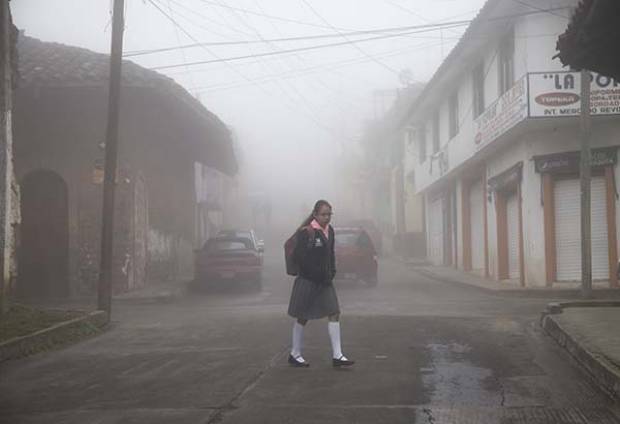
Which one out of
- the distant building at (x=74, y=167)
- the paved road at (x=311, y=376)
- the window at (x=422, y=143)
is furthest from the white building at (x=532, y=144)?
the window at (x=422, y=143)

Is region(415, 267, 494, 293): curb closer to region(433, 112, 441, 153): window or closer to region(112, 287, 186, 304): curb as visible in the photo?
region(433, 112, 441, 153): window

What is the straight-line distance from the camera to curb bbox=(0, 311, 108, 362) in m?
9.09

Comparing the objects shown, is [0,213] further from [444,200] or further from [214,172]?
[444,200]

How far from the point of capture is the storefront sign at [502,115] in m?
17.1

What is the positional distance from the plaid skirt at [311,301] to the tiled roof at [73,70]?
1144cm

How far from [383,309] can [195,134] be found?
1246 cm

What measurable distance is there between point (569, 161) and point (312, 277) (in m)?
11.9

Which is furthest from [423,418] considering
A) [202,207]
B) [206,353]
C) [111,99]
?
[202,207]

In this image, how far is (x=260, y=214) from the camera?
64.8 metres

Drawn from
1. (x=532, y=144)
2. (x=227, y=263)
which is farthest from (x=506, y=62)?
(x=227, y=263)

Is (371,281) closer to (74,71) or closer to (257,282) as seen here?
(257,282)

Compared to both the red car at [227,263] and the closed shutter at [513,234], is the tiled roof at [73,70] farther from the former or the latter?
the closed shutter at [513,234]

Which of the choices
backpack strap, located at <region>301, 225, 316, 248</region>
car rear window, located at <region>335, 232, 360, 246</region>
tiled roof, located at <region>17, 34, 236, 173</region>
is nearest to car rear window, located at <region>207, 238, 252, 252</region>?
car rear window, located at <region>335, 232, 360, 246</region>

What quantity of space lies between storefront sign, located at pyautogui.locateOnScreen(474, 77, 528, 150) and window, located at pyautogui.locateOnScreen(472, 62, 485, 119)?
3.28ft
